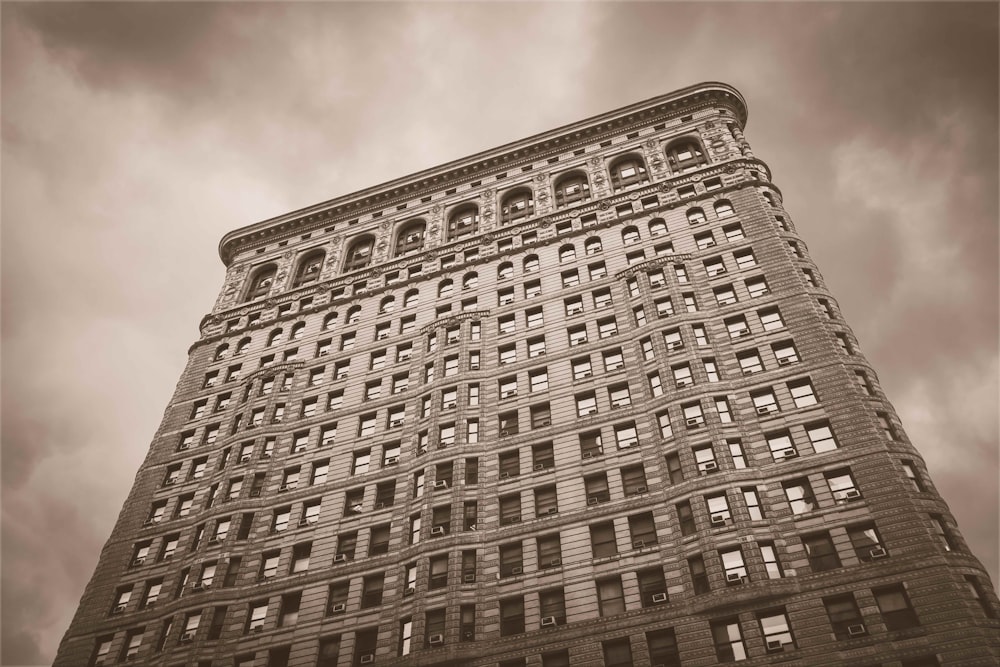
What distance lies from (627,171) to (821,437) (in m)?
37.7

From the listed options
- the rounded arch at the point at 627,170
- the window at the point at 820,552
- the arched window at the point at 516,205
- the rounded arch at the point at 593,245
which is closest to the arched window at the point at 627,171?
the rounded arch at the point at 627,170

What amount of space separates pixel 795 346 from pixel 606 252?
61.1ft

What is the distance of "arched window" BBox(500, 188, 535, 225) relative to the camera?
70.5 meters

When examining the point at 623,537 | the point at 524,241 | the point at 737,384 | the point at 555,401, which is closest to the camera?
the point at 623,537

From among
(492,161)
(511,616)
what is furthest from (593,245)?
(511,616)

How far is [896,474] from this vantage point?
121 ft

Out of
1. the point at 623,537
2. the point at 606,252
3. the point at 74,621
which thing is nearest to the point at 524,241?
the point at 606,252

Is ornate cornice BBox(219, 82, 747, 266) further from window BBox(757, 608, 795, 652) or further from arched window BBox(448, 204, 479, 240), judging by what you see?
window BBox(757, 608, 795, 652)

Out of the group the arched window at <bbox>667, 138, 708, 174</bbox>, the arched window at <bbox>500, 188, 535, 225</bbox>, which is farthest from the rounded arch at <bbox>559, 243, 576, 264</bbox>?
the arched window at <bbox>667, 138, 708, 174</bbox>

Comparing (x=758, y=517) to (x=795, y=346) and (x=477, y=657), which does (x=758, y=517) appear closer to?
(x=795, y=346)

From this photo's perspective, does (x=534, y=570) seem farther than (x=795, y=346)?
No

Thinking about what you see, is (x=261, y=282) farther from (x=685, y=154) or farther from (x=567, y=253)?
(x=685, y=154)

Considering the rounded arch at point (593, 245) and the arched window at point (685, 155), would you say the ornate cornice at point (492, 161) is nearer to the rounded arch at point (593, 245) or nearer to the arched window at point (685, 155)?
the arched window at point (685, 155)

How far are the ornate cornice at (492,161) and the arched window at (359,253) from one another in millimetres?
3977
